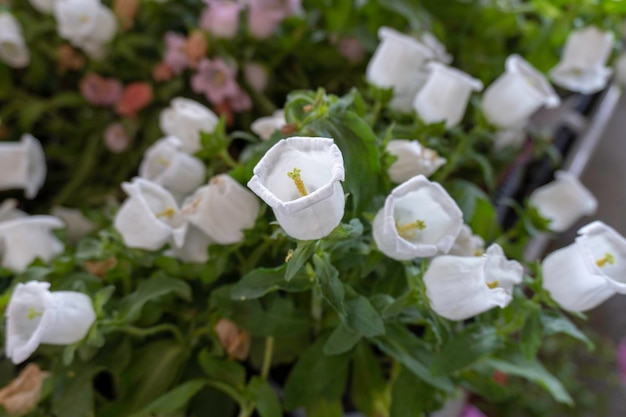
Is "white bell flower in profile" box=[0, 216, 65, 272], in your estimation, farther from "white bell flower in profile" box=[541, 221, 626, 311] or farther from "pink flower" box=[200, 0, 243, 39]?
"white bell flower in profile" box=[541, 221, 626, 311]

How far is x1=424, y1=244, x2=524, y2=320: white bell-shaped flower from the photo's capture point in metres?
0.37

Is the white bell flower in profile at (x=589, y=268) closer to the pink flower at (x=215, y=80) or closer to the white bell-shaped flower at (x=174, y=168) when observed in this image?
the white bell-shaped flower at (x=174, y=168)

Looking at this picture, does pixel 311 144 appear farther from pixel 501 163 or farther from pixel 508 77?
pixel 501 163

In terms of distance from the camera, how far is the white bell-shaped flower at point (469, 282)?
0.37 meters

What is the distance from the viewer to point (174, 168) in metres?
0.49

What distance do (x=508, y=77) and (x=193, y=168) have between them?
29cm

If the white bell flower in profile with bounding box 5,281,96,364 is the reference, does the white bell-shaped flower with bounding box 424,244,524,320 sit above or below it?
above

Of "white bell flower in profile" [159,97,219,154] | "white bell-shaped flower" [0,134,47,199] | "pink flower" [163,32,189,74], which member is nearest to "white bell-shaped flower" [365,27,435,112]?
"white bell flower in profile" [159,97,219,154]

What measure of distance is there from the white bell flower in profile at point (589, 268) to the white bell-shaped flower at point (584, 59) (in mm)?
312

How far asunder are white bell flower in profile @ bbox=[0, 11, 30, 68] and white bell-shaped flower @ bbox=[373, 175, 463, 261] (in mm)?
511

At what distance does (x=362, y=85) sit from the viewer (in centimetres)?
69

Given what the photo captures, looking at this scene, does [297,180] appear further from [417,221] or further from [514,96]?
[514,96]

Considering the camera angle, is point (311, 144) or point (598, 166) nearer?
point (311, 144)

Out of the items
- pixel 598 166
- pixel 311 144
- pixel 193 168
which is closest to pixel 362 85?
pixel 193 168
